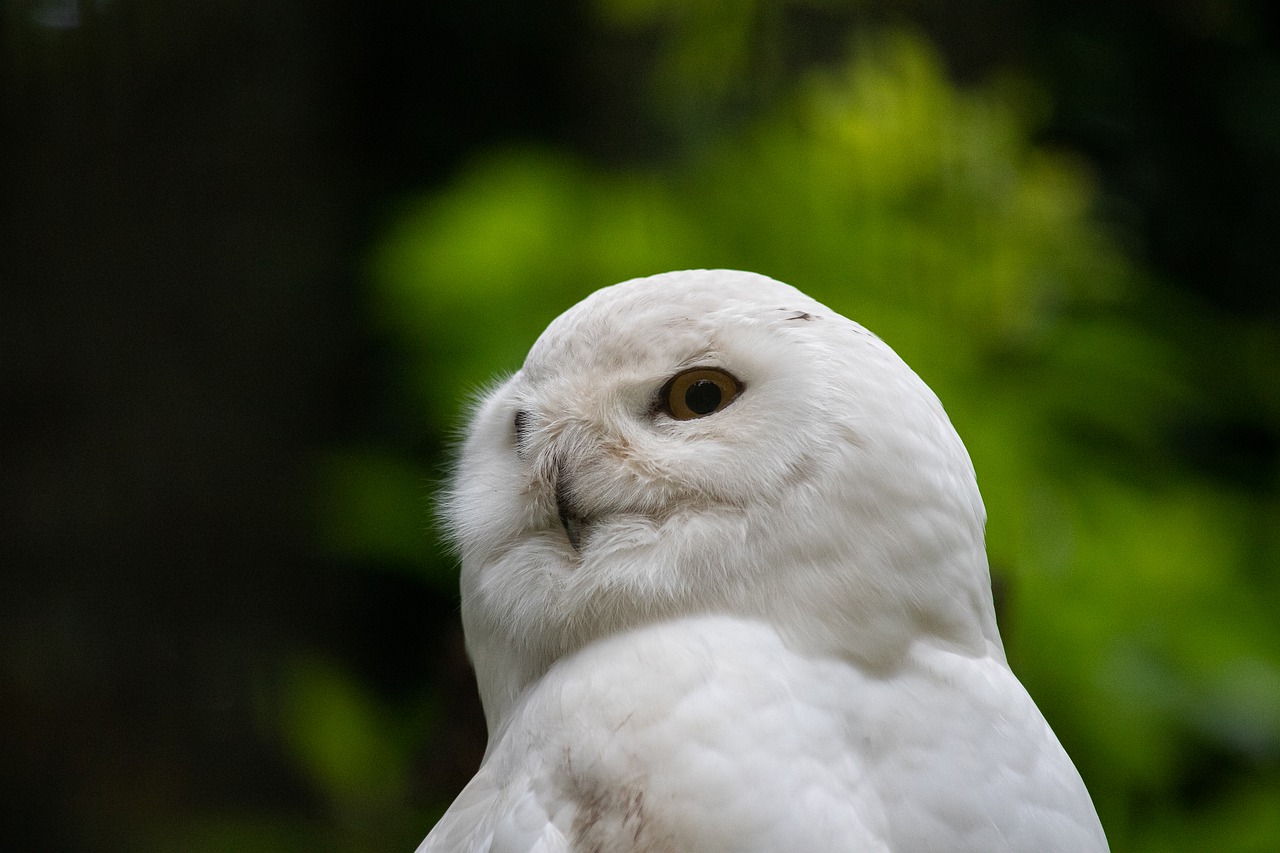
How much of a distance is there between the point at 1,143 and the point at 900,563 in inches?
130

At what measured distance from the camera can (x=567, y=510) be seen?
Answer: 91 centimetres

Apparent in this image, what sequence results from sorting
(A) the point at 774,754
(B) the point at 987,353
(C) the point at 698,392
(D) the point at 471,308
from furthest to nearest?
(D) the point at 471,308 < (B) the point at 987,353 < (C) the point at 698,392 < (A) the point at 774,754

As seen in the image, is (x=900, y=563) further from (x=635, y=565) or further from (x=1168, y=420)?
(x=1168, y=420)

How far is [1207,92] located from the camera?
330cm

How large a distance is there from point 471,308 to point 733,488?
1.53m

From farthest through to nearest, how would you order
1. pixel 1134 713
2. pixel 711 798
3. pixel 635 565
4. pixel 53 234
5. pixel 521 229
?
pixel 53 234
pixel 521 229
pixel 1134 713
pixel 635 565
pixel 711 798

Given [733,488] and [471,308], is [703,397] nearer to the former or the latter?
[733,488]

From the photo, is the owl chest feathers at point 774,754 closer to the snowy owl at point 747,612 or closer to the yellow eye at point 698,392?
the snowy owl at point 747,612

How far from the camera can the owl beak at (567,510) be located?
90 cm

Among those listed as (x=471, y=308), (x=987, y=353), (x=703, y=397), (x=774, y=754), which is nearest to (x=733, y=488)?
(x=703, y=397)

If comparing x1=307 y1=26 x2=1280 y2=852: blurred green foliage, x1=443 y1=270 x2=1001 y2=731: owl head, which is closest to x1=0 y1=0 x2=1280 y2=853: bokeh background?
x1=307 y1=26 x2=1280 y2=852: blurred green foliage

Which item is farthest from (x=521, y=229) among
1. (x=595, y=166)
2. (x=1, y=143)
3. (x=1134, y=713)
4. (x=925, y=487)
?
(x=1, y=143)

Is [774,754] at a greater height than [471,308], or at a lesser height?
greater

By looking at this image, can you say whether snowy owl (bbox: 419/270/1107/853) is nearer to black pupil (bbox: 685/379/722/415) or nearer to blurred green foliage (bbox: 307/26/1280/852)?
black pupil (bbox: 685/379/722/415)
